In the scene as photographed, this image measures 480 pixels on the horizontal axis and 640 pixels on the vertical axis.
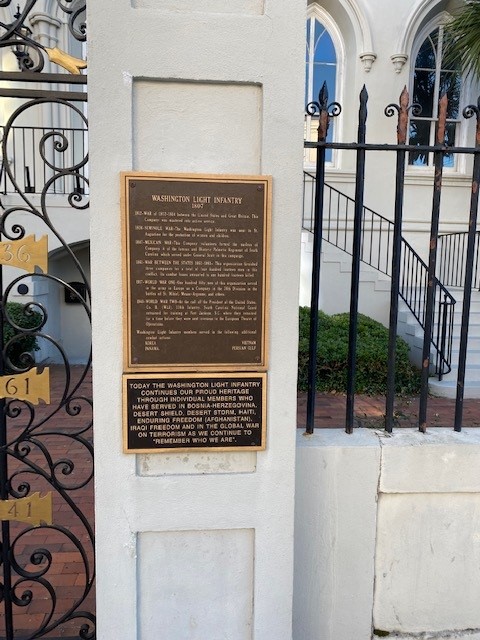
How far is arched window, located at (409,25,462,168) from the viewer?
11375mm

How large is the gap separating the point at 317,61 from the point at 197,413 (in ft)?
36.6

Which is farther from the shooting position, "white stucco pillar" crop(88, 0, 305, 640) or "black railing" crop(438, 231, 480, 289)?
"black railing" crop(438, 231, 480, 289)

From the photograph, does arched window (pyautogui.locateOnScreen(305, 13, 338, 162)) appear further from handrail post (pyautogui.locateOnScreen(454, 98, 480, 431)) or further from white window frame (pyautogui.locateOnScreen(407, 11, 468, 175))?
handrail post (pyautogui.locateOnScreen(454, 98, 480, 431))

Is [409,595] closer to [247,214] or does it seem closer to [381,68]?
[247,214]

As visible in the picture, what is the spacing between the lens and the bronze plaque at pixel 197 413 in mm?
2197

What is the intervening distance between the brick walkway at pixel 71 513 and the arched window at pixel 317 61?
6516 mm

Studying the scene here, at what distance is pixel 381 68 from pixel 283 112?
10.1 m

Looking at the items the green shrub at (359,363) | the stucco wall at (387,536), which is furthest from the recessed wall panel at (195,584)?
the green shrub at (359,363)

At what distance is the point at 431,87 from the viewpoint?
38.2 ft

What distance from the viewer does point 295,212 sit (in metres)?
2.18

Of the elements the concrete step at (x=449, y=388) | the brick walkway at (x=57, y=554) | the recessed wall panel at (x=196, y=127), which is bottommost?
the brick walkway at (x=57, y=554)

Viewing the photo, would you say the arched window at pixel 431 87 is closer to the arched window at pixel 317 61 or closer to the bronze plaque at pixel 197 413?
the arched window at pixel 317 61

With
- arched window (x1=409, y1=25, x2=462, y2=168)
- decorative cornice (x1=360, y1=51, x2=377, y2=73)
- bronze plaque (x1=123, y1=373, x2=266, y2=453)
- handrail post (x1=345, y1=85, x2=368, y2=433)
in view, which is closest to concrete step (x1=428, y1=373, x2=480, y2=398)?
handrail post (x1=345, y1=85, x2=368, y2=433)

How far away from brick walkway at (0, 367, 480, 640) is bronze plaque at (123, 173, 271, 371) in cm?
173
